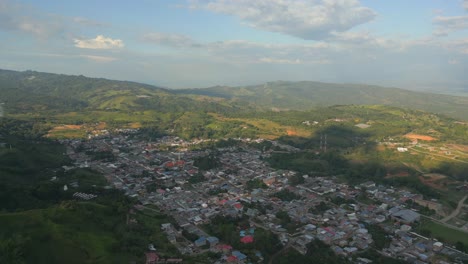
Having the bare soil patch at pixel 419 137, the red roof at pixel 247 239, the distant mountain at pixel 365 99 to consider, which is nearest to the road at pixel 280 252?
the red roof at pixel 247 239

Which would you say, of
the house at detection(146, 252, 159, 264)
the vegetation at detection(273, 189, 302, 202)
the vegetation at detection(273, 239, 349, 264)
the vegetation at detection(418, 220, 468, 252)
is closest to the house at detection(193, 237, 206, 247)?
the house at detection(146, 252, 159, 264)

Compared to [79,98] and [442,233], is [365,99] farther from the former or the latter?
[442,233]

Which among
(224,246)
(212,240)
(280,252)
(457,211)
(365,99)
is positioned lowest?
(457,211)

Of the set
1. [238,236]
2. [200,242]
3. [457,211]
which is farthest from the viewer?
[457,211]

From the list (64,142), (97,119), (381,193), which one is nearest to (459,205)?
(381,193)

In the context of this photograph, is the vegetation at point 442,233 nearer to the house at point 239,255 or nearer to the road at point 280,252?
the road at point 280,252

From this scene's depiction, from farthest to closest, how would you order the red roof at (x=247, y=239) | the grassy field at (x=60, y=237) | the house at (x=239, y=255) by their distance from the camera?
1. the red roof at (x=247, y=239)
2. the house at (x=239, y=255)
3. the grassy field at (x=60, y=237)

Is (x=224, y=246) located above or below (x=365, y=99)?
below

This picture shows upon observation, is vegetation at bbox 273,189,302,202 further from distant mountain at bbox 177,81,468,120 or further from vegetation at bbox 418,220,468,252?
distant mountain at bbox 177,81,468,120

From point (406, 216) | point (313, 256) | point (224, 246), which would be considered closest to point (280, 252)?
point (313, 256)
